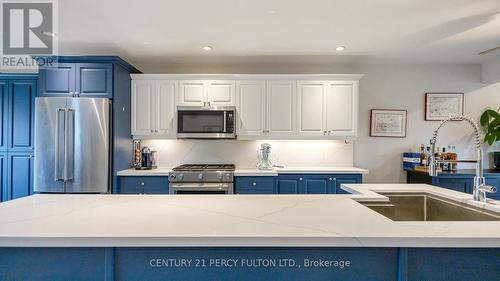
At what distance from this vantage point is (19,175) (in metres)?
3.26

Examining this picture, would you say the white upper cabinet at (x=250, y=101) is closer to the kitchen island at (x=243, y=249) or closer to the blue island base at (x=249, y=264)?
the kitchen island at (x=243, y=249)

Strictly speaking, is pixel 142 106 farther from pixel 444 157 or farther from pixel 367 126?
pixel 444 157

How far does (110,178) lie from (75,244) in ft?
7.83

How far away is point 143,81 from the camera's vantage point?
11.2 feet

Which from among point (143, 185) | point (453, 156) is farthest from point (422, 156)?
point (143, 185)

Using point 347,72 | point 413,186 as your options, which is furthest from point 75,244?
point 347,72

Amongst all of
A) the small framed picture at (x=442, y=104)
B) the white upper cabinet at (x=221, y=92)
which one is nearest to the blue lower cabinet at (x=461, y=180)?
the small framed picture at (x=442, y=104)

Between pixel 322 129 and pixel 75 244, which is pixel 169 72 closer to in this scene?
pixel 322 129

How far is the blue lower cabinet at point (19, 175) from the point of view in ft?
10.7

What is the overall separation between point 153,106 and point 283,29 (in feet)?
6.39

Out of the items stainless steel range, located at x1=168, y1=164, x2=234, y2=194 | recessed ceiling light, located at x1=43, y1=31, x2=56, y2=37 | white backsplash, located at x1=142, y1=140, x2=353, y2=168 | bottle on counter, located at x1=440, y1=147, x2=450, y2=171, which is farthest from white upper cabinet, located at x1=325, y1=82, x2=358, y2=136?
recessed ceiling light, located at x1=43, y1=31, x2=56, y2=37

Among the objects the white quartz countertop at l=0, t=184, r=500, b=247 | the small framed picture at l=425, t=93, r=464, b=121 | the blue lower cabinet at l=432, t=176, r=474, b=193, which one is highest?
the small framed picture at l=425, t=93, r=464, b=121

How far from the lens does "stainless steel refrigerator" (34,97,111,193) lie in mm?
2893

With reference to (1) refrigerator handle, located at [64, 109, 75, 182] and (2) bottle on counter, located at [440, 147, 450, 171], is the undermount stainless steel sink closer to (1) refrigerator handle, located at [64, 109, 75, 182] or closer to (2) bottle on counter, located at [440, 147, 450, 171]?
(2) bottle on counter, located at [440, 147, 450, 171]
